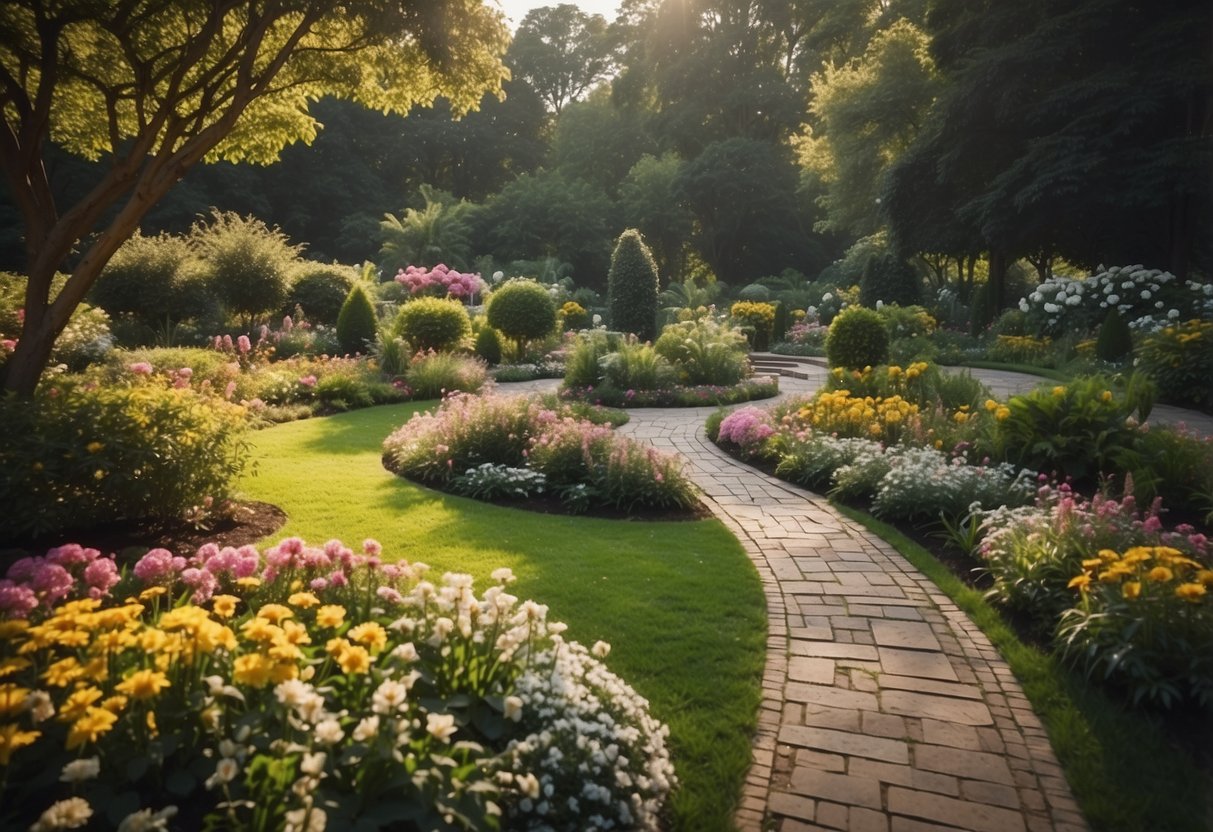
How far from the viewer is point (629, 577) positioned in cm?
454

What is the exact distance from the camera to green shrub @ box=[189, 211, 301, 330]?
639 inches

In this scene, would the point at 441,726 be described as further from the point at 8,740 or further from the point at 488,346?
the point at 488,346

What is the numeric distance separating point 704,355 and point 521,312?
17.4 ft

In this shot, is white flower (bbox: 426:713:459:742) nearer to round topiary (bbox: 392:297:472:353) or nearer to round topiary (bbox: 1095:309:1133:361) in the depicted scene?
round topiary (bbox: 392:297:472:353)

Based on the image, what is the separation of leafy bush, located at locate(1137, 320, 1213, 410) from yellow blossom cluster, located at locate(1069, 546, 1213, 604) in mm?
8164

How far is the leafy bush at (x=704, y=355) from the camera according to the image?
43.5 ft

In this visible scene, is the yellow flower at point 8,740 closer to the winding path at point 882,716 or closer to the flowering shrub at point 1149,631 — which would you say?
the winding path at point 882,716

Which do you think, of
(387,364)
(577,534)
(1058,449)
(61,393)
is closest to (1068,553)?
(1058,449)

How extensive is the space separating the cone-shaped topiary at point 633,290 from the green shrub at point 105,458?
45.5 feet

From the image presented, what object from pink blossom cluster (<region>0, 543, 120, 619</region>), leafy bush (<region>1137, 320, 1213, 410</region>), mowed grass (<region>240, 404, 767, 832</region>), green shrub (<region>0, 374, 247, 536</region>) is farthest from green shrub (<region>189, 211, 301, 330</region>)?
leafy bush (<region>1137, 320, 1213, 410</region>)

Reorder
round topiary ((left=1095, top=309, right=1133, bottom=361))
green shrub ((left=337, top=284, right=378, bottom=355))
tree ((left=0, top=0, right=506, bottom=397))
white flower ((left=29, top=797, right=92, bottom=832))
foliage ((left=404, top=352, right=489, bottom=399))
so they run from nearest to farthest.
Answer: white flower ((left=29, top=797, right=92, bottom=832)) < tree ((left=0, top=0, right=506, bottom=397)) < foliage ((left=404, top=352, right=489, bottom=399)) < round topiary ((left=1095, top=309, right=1133, bottom=361)) < green shrub ((left=337, top=284, right=378, bottom=355))

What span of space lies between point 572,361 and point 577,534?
7424mm

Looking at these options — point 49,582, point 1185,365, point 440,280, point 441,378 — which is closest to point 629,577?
point 49,582

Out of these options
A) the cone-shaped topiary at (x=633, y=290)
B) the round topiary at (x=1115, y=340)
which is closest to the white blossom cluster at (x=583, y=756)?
the round topiary at (x=1115, y=340)
